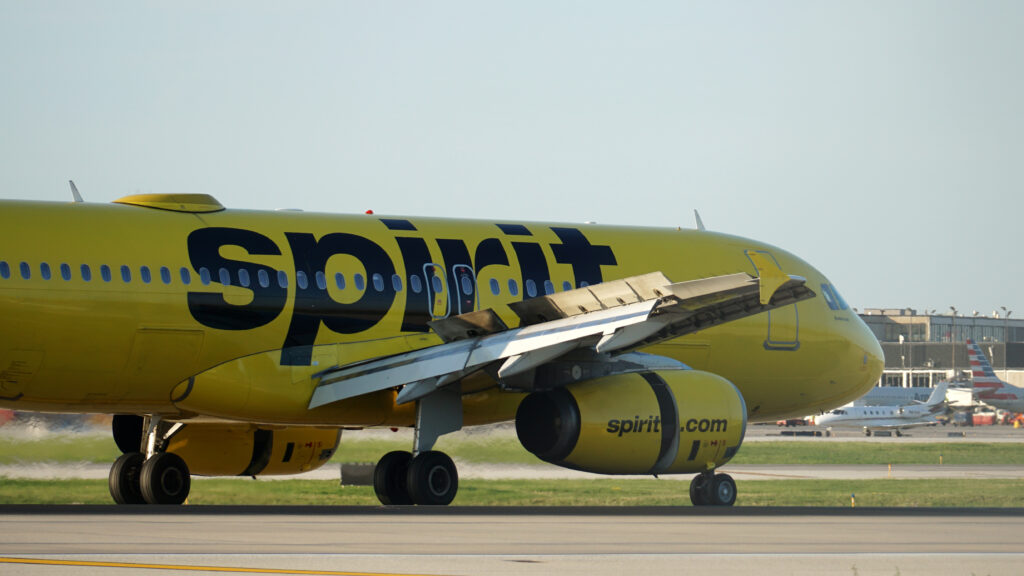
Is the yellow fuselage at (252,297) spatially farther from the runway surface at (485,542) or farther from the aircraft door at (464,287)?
the runway surface at (485,542)

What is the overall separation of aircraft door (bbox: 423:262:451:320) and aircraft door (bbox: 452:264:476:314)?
17cm

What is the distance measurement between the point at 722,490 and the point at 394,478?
5110 millimetres

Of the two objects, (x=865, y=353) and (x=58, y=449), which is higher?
(x=865, y=353)

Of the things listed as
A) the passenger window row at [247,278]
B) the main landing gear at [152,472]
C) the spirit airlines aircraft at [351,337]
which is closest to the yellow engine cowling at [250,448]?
the spirit airlines aircraft at [351,337]

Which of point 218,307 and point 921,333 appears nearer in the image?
point 218,307

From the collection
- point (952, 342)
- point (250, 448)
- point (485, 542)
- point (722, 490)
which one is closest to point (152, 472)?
point (250, 448)

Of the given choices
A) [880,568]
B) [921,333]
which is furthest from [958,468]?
[921,333]

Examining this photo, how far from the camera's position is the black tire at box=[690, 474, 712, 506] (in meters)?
23.2

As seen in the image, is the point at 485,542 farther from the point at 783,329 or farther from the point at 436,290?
the point at 783,329

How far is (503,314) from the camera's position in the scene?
2242 centimetres

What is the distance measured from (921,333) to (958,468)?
118306 mm

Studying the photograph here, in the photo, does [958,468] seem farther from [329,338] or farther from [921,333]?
[921,333]

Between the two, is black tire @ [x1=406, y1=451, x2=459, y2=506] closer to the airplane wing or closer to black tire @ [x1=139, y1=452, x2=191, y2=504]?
the airplane wing

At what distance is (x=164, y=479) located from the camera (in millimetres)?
22266
